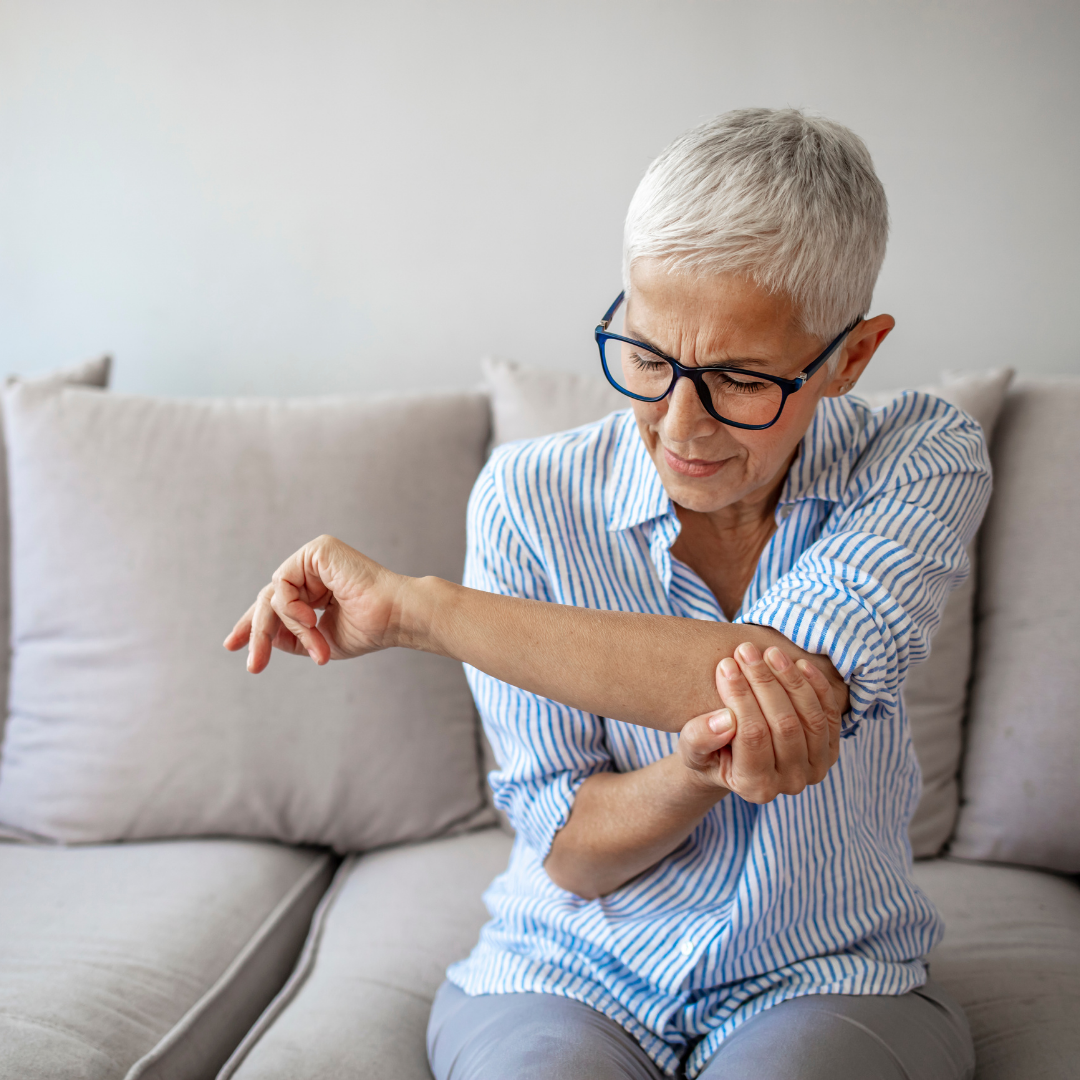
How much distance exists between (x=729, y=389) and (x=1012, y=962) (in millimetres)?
884

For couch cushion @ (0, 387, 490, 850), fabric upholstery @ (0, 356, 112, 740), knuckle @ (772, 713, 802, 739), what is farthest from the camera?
fabric upholstery @ (0, 356, 112, 740)

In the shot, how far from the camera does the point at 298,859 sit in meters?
1.51

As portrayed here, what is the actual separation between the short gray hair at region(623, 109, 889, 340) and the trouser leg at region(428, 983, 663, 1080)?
723 millimetres

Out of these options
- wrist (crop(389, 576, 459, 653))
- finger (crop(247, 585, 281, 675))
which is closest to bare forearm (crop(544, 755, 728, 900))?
wrist (crop(389, 576, 459, 653))

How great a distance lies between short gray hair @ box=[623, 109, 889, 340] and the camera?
0.78 meters

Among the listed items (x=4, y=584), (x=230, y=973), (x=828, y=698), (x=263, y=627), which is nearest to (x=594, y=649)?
(x=828, y=698)

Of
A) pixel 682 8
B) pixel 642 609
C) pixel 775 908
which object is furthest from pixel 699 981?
pixel 682 8

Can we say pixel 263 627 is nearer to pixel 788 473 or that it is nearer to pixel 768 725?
pixel 768 725

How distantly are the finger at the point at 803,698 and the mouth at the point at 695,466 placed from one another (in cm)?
21

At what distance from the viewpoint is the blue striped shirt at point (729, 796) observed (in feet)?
2.93

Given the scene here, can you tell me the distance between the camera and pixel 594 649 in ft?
2.61

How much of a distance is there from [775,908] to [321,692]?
0.85 m

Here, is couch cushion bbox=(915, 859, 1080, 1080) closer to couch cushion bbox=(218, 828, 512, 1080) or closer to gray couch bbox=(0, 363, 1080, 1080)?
gray couch bbox=(0, 363, 1080, 1080)

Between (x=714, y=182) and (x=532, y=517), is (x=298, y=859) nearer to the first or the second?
(x=532, y=517)
